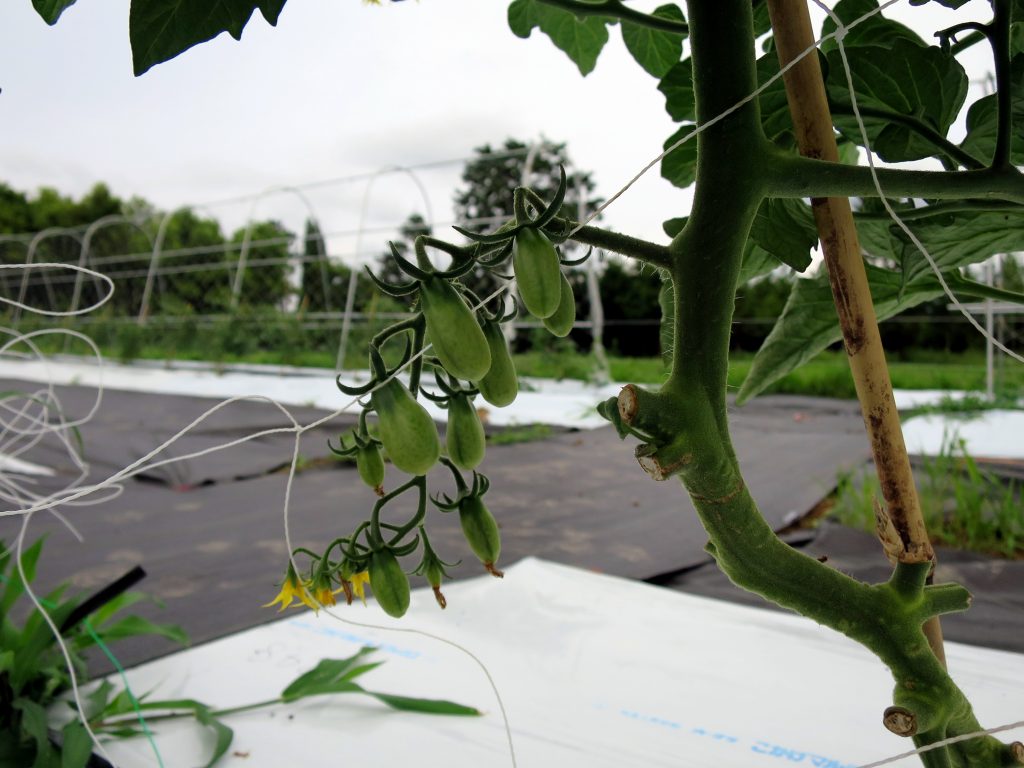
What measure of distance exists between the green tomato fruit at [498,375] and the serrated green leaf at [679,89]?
27 cm

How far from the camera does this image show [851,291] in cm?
46

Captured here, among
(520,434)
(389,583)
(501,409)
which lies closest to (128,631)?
(389,583)

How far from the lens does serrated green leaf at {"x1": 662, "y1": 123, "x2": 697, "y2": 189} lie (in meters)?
0.58

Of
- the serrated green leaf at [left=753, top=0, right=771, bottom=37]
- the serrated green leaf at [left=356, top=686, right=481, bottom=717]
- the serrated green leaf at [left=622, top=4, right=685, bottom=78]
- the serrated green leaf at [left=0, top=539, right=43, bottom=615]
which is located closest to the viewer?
the serrated green leaf at [left=753, top=0, right=771, bottom=37]

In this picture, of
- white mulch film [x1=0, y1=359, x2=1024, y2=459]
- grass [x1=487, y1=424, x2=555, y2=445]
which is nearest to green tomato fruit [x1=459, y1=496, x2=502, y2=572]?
white mulch film [x1=0, y1=359, x2=1024, y2=459]

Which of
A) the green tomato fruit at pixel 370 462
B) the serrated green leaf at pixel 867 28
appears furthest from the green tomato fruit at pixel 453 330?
the serrated green leaf at pixel 867 28

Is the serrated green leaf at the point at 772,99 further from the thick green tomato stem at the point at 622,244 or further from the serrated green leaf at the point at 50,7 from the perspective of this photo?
the serrated green leaf at the point at 50,7

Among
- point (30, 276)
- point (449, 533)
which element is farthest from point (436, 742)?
point (30, 276)

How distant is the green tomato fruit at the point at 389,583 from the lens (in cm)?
46

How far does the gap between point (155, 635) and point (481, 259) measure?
61.1 inches

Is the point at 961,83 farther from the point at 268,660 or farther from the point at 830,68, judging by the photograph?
the point at 268,660

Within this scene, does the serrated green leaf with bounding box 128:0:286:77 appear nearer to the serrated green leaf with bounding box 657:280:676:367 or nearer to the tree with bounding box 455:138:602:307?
the serrated green leaf with bounding box 657:280:676:367

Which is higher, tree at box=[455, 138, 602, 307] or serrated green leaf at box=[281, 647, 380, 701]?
tree at box=[455, 138, 602, 307]

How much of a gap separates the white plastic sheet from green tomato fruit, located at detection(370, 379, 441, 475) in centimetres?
82
